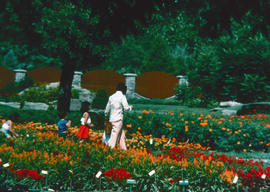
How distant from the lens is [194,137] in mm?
11336

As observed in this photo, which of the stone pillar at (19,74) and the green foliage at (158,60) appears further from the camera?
the green foliage at (158,60)

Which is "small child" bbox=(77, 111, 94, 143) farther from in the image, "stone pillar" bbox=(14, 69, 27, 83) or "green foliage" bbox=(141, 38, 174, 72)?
"green foliage" bbox=(141, 38, 174, 72)

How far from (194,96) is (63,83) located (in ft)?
35.1

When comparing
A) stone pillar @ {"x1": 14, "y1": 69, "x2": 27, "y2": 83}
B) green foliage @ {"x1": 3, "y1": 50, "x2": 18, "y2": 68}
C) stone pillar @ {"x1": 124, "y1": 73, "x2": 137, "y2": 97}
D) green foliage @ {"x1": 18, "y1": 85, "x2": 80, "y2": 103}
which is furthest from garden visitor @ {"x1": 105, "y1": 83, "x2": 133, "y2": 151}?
green foliage @ {"x1": 3, "y1": 50, "x2": 18, "y2": 68}

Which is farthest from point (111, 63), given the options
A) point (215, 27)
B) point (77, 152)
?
point (215, 27)

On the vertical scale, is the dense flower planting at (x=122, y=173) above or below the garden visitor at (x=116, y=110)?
below

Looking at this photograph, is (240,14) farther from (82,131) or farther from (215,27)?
(82,131)

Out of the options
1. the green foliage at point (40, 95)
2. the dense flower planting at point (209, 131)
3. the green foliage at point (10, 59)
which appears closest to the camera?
the dense flower planting at point (209, 131)

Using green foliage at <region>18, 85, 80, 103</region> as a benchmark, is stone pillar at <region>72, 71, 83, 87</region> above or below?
above

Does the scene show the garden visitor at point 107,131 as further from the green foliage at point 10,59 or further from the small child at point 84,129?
the green foliage at point 10,59

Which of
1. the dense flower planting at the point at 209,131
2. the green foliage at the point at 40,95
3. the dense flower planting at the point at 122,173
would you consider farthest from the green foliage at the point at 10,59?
the dense flower planting at the point at 122,173

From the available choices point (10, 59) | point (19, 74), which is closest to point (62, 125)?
point (19, 74)

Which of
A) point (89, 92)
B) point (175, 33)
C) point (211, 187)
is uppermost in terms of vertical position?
point (175, 33)

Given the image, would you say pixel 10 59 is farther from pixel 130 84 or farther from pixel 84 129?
pixel 84 129
